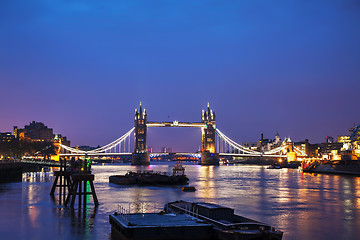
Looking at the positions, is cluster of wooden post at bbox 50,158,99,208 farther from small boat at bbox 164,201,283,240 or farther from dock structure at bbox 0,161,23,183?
dock structure at bbox 0,161,23,183

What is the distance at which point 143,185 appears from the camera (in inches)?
2948

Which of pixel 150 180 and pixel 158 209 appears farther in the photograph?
pixel 150 180

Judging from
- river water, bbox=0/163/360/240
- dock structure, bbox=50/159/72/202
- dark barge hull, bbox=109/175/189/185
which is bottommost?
river water, bbox=0/163/360/240

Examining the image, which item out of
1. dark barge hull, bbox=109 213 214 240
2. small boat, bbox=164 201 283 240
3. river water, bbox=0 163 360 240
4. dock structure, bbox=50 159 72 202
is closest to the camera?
small boat, bbox=164 201 283 240

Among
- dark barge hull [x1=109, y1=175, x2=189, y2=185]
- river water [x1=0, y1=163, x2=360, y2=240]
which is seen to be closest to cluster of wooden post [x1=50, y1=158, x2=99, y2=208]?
river water [x1=0, y1=163, x2=360, y2=240]

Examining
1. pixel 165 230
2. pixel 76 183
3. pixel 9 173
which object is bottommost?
pixel 165 230

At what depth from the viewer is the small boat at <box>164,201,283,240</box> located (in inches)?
900

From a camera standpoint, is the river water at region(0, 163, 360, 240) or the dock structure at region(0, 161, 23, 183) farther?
the dock structure at region(0, 161, 23, 183)

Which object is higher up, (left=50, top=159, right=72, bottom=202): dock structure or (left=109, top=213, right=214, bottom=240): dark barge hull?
(left=50, top=159, right=72, bottom=202): dock structure

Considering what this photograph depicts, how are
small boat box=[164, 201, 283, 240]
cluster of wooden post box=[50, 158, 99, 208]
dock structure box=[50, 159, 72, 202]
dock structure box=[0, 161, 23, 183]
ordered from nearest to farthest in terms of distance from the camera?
1. small boat box=[164, 201, 283, 240]
2. cluster of wooden post box=[50, 158, 99, 208]
3. dock structure box=[50, 159, 72, 202]
4. dock structure box=[0, 161, 23, 183]

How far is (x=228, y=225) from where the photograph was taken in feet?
79.7

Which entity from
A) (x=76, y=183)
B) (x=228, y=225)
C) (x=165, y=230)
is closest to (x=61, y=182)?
(x=76, y=183)

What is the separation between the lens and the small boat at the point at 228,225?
2286cm

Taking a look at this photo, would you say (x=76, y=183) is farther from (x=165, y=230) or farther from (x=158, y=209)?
(x=165, y=230)
